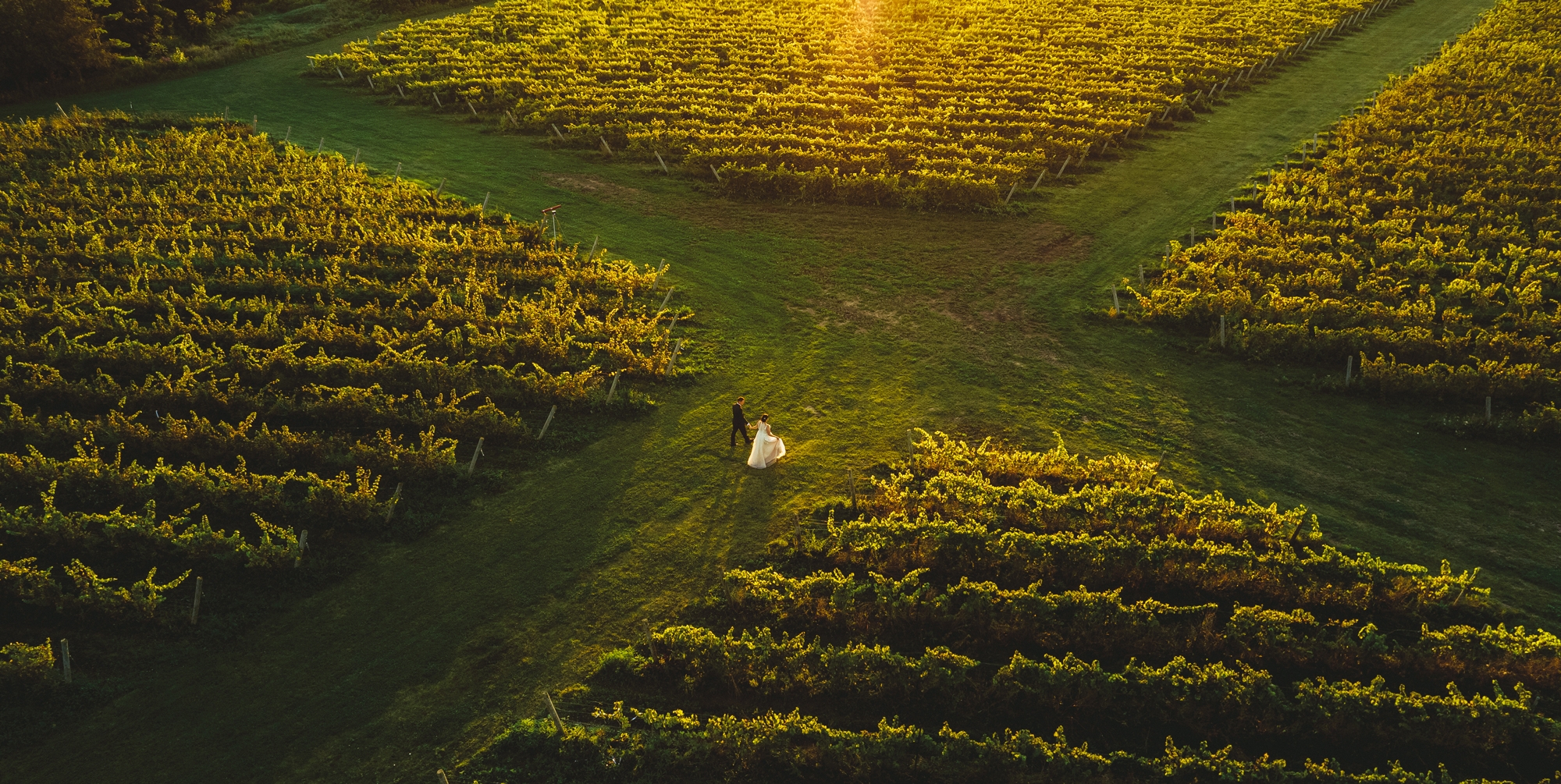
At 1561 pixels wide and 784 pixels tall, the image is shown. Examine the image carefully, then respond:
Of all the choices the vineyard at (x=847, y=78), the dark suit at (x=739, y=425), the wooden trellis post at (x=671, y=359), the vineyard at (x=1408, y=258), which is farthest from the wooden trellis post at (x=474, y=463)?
the vineyard at (x=1408, y=258)

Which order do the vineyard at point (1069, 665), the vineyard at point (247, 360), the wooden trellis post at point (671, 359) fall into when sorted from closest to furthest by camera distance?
1. the vineyard at point (1069, 665)
2. the vineyard at point (247, 360)
3. the wooden trellis post at point (671, 359)

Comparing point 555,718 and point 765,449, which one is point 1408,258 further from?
point 555,718

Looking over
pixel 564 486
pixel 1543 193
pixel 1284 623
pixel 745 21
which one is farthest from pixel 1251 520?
pixel 745 21

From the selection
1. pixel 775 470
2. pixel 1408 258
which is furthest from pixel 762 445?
pixel 1408 258

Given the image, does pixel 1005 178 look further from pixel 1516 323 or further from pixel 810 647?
pixel 810 647

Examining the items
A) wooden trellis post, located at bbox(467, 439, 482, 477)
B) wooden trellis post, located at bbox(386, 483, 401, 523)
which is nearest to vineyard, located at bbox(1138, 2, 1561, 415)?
wooden trellis post, located at bbox(467, 439, 482, 477)

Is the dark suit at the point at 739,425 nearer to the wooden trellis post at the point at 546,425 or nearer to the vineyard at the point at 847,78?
the wooden trellis post at the point at 546,425
